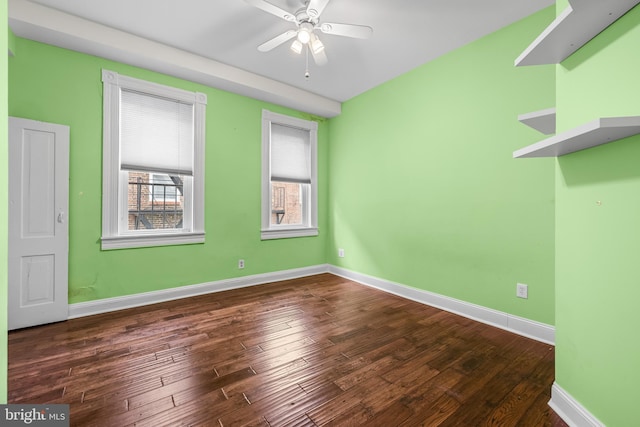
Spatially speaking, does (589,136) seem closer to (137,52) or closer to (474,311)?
(474,311)

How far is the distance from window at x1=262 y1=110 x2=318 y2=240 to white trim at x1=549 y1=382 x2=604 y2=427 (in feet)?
11.0

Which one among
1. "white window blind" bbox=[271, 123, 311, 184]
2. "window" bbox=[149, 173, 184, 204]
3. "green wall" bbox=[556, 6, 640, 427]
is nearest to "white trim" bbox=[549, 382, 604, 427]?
"green wall" bbox=[556, 6, 640, 427]

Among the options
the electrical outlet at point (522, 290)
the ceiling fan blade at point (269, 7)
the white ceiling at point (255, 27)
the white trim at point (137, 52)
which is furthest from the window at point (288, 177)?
the electrical outlet at point (522, 290)

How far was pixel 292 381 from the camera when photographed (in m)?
1.73

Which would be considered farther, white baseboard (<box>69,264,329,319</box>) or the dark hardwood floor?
white baseboard (<box>69,264,329,319</box>)

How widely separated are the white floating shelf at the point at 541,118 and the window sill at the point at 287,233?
3.25m

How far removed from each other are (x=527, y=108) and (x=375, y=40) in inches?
62.4

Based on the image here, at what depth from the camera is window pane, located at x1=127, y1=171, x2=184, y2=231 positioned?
10.2 ft

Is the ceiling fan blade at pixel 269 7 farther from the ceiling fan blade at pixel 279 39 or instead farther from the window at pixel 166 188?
the window at pixel 166 188

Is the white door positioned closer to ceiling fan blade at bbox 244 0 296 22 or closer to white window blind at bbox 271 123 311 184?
ceiling fan blade at bbox 244 0 296 22

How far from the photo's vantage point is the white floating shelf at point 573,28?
102cm

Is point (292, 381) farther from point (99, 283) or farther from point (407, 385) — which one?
point (99, 283)

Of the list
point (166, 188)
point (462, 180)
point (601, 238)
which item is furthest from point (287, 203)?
point (601, 238)

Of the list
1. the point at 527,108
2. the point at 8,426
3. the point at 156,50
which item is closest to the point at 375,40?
the point at 527,108
